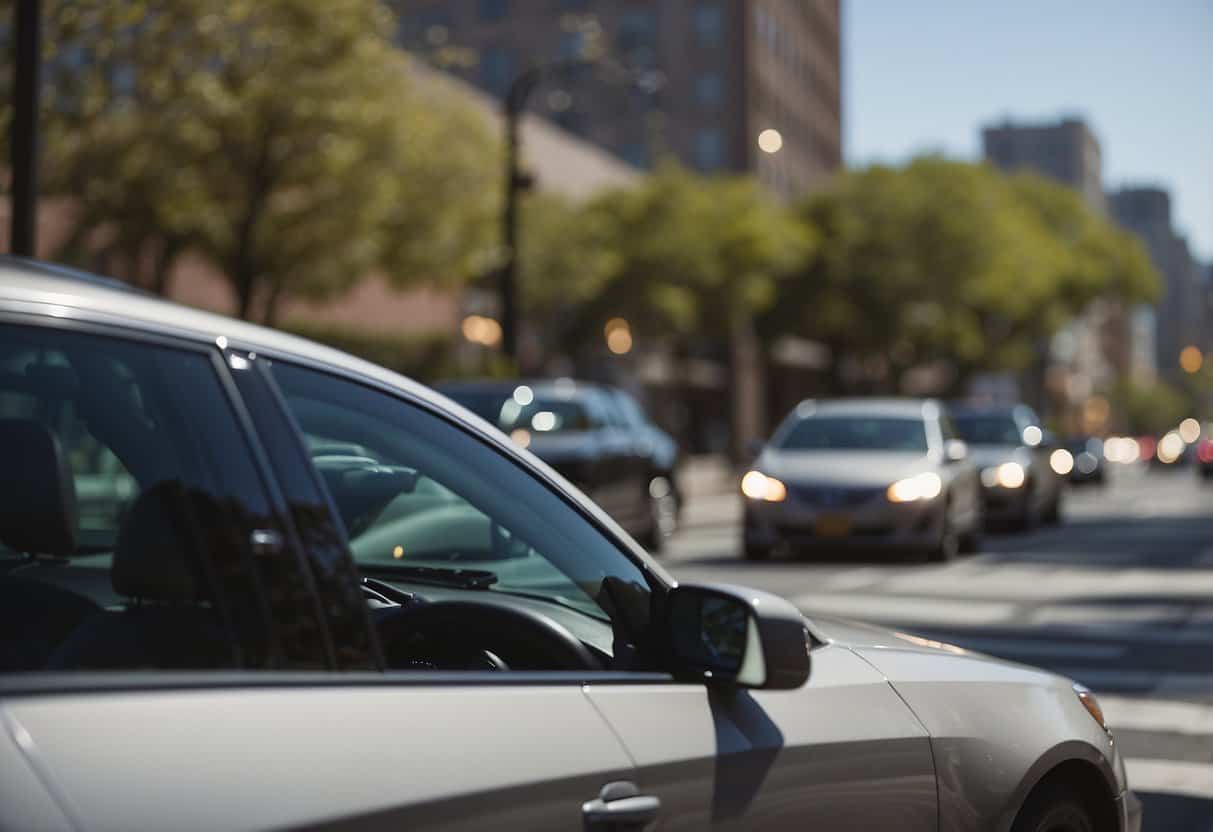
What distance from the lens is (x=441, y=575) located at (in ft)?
11.0

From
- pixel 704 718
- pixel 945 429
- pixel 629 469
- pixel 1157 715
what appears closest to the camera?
pixel 704 718

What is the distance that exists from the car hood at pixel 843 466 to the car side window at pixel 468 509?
1315 centimetres

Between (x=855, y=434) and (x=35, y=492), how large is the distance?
51.5 feet

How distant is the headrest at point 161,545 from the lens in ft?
7.10

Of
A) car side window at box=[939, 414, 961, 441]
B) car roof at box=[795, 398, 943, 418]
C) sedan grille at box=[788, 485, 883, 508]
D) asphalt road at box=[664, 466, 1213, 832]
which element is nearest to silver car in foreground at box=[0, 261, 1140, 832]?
asphalt road at box=[664, 466, 1213, 832]

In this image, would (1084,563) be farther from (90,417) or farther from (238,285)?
(90,417)

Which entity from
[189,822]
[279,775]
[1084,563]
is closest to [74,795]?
[189,822]

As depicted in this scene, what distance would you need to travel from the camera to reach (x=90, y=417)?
2.33 metres

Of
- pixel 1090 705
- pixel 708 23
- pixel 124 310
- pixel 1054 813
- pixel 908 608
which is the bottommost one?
pixel 908 608

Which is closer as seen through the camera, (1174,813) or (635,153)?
(1174,813)

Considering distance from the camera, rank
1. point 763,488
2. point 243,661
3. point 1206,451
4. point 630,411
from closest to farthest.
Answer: point 243,661
point 763,488
point 630,411
point 1206,451

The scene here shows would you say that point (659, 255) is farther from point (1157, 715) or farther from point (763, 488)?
point (1157, 715)

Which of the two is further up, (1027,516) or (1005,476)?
(1005,476)

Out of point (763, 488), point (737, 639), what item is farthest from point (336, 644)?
point (763, 488)
